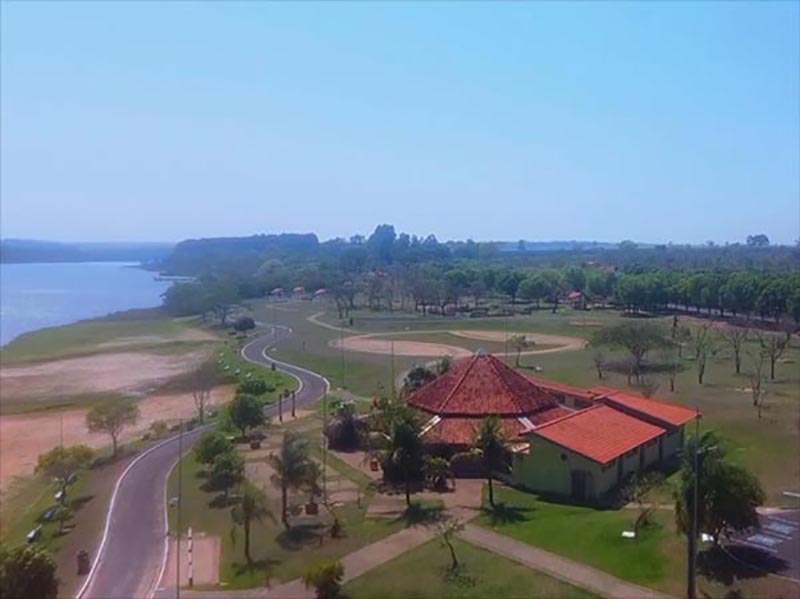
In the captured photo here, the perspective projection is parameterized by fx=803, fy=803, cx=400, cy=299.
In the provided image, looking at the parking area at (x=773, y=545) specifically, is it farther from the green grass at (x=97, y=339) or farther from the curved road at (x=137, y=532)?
the green grass at (x=97, y=339)

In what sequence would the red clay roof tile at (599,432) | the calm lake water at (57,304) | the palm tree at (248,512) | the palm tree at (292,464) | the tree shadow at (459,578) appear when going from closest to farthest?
the tree shadow at (459,578), the palm tree at (248,512), the palm tree at (292,464), the red clay roof tile at (599,432), the calm lake water at (57,304)

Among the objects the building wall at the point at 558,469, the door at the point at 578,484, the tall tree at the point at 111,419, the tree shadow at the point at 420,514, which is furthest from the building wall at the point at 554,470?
the tall tree at the point at 111,419

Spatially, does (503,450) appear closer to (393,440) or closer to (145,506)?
(393,440)

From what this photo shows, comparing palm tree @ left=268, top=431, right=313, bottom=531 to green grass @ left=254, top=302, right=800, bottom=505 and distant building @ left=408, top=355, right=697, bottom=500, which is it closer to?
distant building @ left=408, top=355, right=697, bottom=500

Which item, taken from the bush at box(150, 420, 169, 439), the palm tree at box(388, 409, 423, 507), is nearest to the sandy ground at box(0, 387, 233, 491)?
the bush at box(150, 420, 169, 439)

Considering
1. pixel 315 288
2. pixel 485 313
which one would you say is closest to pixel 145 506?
pixel 485 313

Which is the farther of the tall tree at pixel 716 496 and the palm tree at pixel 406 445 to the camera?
the palm tree at pixel 406 445

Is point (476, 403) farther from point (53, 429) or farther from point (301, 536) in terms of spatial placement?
point (53, 429)
